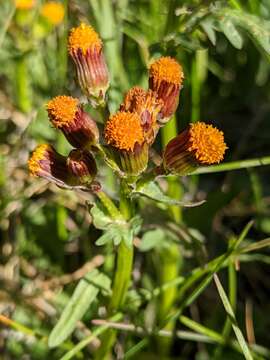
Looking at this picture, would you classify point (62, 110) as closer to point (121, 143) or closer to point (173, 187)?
point (121, 143)

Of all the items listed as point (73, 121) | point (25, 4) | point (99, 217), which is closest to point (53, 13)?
point (25, 4)

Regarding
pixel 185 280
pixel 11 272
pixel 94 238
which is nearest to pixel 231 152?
pixel 94 238

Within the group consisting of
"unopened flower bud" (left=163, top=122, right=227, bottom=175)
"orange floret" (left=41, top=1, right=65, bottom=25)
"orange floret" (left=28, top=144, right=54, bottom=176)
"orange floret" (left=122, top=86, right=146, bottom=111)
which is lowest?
"unopened flower bud" (left=163, top=122, right=227, bottom=175)

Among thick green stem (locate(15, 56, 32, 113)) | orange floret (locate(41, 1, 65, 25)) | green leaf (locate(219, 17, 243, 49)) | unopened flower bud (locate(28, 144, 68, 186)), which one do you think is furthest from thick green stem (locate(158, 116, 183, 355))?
orange floret (locate(41, 1, 65, 25))

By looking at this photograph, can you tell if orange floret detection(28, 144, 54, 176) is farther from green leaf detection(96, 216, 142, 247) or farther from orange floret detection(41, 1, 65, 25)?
orange floret detection(41, 1, 65, 25)

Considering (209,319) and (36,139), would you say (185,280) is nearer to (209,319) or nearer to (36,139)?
(209,319)

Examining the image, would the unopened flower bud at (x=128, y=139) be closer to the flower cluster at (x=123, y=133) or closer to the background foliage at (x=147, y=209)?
the flower cluster at (x=123, y=133)
